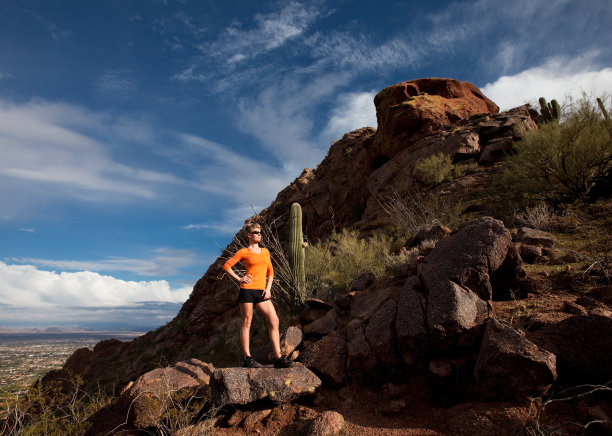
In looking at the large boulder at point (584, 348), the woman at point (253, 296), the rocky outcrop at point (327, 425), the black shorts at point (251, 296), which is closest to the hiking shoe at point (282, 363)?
the woman at point (253, 296)

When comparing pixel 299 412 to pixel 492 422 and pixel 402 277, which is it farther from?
pixel 402 277

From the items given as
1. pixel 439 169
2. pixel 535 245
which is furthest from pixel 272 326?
pixel 439 169

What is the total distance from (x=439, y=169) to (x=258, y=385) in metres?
12.4

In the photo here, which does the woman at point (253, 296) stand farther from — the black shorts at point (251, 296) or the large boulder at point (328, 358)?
the large boulder at point (328, 358)

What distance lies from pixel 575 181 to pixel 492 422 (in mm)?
8323

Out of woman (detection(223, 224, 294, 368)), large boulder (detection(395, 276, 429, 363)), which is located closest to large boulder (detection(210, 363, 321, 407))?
woman (detection(223, 224, 294, 368))

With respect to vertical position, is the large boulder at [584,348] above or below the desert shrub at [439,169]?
below

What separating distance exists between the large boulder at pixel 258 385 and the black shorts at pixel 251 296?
36.0 inches

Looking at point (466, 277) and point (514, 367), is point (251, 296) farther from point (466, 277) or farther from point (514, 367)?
point (514, 367)

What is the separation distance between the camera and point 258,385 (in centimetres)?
407

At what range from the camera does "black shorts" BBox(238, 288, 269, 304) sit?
468 centimetres

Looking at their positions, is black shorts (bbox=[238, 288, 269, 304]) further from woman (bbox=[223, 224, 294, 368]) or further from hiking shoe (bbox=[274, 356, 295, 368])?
hiking shoe (bbox=[274, 356, 295, 368])

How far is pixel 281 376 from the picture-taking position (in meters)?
4.22

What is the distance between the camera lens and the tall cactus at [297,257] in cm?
770
